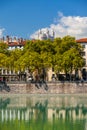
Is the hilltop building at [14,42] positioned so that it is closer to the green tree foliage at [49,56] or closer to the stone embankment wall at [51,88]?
the green tree foliage at [49,56]

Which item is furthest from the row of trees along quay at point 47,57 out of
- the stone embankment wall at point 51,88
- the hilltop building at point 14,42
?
the hilltop building at point 14,42

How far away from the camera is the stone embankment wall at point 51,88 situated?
279 feet

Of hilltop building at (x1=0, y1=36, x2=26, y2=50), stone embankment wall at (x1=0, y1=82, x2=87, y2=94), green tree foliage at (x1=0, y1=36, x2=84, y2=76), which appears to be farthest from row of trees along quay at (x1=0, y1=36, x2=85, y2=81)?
hilltop building at (x1=0, y1=36, x2=26, y2=50)

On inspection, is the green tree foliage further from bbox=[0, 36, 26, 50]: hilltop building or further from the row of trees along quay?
bbox=[0, 36, 26, 50]: hilltop building

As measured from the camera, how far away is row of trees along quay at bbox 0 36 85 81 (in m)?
89.3

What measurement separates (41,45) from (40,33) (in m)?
42.8

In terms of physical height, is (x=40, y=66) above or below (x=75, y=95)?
above

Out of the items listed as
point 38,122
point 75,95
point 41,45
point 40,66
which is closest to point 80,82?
point 75,95

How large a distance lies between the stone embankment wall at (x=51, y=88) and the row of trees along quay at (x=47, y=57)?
455 centimetres

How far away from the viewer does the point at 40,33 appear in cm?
14000

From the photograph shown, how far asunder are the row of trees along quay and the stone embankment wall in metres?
4.55

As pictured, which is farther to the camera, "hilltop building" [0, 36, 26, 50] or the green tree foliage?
"hilltop building" [0, 36, 26, 50]

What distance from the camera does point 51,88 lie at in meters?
85.7

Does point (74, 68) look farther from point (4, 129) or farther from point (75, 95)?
point (4, 129)
